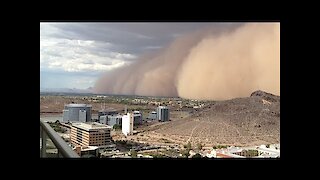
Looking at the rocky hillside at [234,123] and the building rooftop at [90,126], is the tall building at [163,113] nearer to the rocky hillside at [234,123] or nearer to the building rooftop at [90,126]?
the rocky hillside at [234,123]

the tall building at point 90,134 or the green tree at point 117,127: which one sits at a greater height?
the green tree at point 117,127

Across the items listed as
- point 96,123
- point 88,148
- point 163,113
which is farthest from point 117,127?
point 163,113

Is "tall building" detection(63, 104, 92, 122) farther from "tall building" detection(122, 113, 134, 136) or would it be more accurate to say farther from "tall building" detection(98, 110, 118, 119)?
"tall building" detection(122, 113, 134, 136)

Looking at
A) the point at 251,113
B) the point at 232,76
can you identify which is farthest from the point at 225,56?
the point at 251,113

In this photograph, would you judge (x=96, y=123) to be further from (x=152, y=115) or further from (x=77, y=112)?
(x=152, y=115)

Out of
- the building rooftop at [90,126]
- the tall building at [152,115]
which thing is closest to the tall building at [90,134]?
the building rooftop at [90,126]
